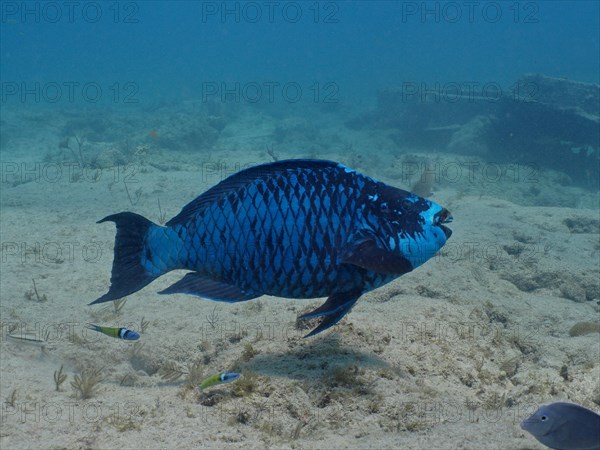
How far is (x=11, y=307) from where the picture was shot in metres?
5.66

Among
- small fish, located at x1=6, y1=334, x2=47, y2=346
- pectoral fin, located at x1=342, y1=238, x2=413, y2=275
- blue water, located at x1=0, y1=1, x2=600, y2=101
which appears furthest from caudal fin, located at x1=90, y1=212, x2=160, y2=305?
blue water, located at x1=0, y1=1, x2=600, y2=101

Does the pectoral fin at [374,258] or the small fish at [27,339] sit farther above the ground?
the pectoral fin at [374,258]

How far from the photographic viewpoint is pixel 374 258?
257 cm

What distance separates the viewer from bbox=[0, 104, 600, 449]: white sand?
2703mm

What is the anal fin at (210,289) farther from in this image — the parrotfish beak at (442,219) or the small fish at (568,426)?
the small fish at (568,426)

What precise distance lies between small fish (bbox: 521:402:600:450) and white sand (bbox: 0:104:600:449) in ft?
0.69

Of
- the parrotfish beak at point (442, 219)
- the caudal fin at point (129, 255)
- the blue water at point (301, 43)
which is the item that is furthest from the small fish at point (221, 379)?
the blue water at point (301, 43)

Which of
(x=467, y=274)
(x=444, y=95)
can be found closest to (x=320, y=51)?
(x=444, y=95)

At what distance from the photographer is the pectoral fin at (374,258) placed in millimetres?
2549

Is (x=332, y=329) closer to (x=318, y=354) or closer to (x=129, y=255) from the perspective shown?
(x=318, y=354)

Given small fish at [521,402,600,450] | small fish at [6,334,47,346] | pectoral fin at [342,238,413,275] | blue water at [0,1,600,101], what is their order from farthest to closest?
blue water at [0,1,600,101], small fish at [6,334,47,346], pectoral fin at [342,238,413,275], small fish at [521,402,600,450]

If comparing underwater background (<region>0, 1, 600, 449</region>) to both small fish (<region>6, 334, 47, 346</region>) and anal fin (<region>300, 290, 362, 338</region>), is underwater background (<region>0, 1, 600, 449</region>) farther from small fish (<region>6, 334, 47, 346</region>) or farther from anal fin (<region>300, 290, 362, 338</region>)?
anal fin (<region>300, 290, 362, 338</region>)

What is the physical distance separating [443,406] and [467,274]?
4.14 metres

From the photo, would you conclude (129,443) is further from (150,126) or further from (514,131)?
(150,126)
